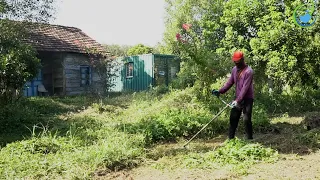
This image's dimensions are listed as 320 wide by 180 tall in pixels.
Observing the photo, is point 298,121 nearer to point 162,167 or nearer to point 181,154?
point 181,154

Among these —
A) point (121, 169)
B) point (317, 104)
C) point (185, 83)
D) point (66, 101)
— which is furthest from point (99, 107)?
point (317, 104)

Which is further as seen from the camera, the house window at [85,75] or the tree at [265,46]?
the house window at [85,75]

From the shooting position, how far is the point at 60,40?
17547mm

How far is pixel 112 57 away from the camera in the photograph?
15.8 metres

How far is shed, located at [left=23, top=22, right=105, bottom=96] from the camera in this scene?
16.6 metres

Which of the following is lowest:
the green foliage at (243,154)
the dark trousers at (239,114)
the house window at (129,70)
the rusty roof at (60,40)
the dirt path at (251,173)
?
the dirt path at (251,173)

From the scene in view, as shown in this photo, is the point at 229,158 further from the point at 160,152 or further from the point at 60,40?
the point at 60,40

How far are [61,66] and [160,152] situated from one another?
12.9 metres

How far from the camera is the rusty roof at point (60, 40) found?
16.0 m

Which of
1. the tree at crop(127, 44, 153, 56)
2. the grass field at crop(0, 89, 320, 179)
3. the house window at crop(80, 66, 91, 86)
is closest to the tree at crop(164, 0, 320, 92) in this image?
the grass field at crop(0, 89, 320, 179)

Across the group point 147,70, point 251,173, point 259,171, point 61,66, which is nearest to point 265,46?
point 259,171

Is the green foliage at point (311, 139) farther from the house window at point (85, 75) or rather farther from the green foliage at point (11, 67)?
the house window at point (85, 75)

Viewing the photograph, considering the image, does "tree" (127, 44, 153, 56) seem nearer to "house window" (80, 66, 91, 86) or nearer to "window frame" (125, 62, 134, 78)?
A: "window frame" (125, 62, 134, 78)

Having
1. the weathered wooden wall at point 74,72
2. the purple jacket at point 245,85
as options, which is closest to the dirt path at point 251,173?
the purple jacket at point 245,85
